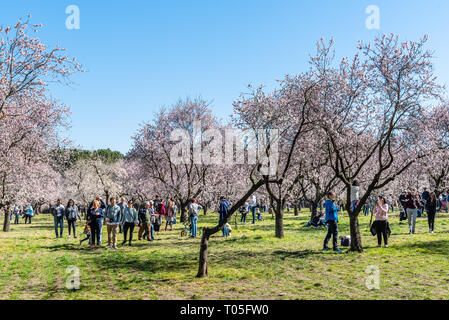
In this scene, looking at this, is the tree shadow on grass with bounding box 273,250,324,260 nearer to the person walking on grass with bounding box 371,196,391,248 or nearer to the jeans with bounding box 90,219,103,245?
the person walking on grass with bounding box 371,196,391,248

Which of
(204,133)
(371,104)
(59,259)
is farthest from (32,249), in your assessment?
(204,133)

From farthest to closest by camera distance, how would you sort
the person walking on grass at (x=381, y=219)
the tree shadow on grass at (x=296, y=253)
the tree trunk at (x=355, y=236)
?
the person walking on grass at (x=381, y=219), the tree trunk at (x=355, y=236), the tree shadow on grass at (x=296, y=253)

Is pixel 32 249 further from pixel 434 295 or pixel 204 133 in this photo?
pixel 204 133

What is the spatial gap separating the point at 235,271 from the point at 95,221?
8.62m

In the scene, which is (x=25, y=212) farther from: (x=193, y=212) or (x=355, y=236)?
(x=355, y=236)

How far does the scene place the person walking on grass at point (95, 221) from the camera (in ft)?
53.6

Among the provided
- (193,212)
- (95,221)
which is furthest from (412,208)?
(95,221)

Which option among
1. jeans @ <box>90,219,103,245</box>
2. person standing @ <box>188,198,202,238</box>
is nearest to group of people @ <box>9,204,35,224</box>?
jeans @ <box>90,219,103,245</box>

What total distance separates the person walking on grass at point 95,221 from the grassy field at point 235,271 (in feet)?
2.43

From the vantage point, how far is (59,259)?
1344 centimetres

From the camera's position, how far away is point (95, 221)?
1659 cm

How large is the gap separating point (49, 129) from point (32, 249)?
12563 millimetres

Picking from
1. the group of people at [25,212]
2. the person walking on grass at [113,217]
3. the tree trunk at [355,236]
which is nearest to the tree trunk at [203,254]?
the tree trunk at [355,236]

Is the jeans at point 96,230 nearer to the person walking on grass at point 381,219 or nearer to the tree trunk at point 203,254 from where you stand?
the tree trunk at point 203,254
